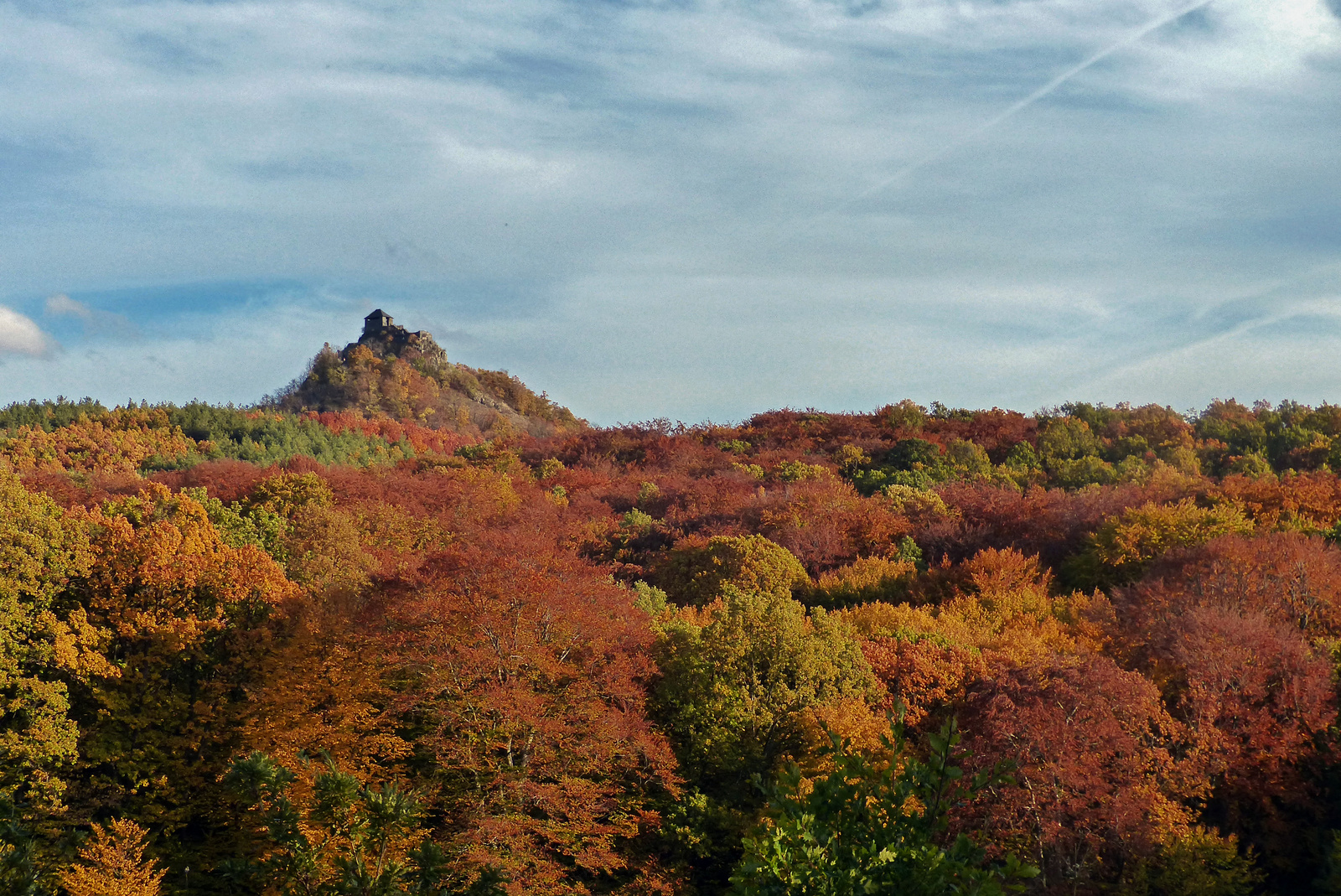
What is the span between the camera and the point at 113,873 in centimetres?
2284

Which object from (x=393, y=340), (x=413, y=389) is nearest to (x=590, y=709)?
(x=413, y=389)

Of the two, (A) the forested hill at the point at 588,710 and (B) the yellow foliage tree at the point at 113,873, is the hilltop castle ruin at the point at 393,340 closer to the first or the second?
(A) the forested hill at the point at 588,710

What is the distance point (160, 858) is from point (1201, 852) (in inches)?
977

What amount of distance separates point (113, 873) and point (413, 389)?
109 metres

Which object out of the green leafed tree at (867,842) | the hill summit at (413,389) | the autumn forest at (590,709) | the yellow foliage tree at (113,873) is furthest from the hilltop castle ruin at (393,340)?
the green leafed tree at (867,842)

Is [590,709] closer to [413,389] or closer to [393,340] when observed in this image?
[413,389]

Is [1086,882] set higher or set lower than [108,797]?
lower

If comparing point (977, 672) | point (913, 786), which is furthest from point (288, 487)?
point (913, 786)

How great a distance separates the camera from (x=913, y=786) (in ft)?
33.6

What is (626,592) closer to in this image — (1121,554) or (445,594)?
(445,594)

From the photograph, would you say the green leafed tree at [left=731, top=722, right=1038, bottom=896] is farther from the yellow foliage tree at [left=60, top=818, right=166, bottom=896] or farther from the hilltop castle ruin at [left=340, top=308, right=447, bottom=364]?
the hilltop castle ruin at [left=340, top=308, right=447, bottom=364]

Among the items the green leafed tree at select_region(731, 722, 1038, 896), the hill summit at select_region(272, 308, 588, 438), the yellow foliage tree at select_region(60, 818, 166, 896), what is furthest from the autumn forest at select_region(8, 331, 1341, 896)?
the hill summit at select_region(272, 308, 588, 438)

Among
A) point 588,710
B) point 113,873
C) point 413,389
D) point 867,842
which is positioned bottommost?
point 113,873

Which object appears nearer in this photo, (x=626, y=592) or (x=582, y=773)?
(x=582, y=773)
